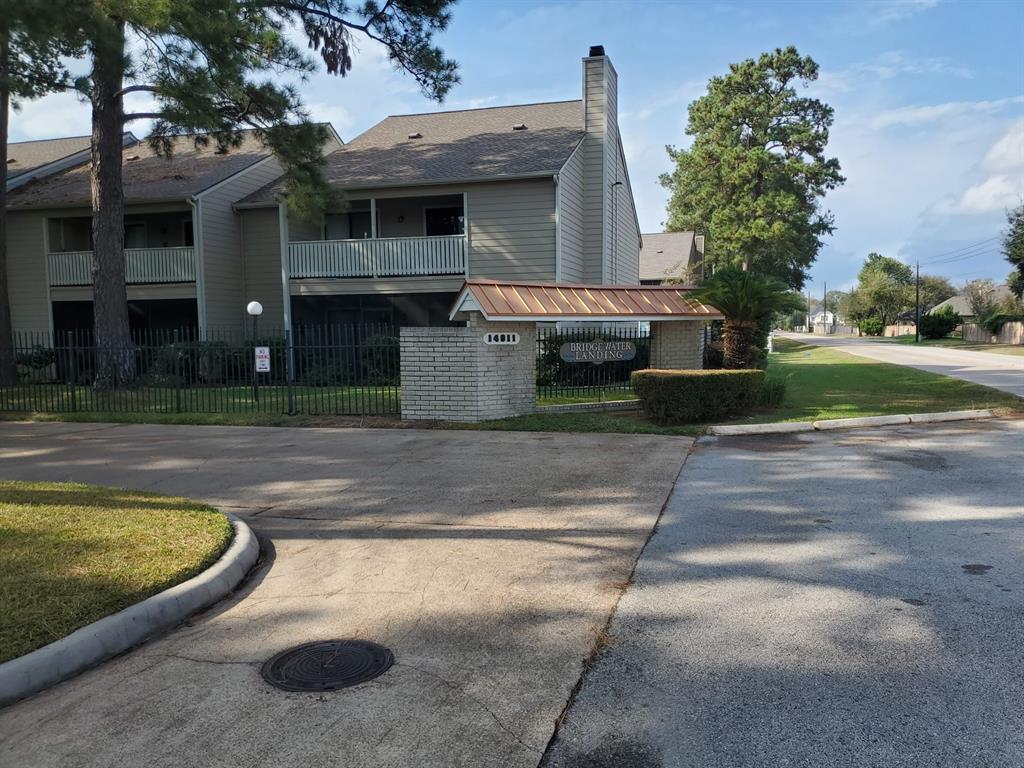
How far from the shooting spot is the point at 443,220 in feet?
74.4

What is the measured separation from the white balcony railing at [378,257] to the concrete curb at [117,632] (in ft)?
51.7

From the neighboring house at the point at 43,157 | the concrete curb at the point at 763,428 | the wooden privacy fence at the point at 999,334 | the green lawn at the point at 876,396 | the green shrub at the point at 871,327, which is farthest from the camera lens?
the green shrub at the point at 871,327

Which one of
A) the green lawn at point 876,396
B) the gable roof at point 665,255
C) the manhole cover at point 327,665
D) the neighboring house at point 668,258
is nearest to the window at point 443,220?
the green lawn at point 876,396

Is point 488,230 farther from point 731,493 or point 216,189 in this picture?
point 731,493

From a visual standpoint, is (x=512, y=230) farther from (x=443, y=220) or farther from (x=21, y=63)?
(x=21, y=63)

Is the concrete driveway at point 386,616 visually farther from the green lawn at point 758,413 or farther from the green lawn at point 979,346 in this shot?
the green lawn at point 979,346

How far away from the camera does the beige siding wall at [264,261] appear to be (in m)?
23.0

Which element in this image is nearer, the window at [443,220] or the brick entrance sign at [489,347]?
the brick entrance sign at [489,347]

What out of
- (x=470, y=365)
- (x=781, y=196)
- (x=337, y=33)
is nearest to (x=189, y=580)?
(x=470, y=365)

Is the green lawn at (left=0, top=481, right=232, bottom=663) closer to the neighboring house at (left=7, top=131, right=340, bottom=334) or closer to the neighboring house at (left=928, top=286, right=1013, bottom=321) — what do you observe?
the neighboring house at (left=7, top=131, right=340, bottom=334)

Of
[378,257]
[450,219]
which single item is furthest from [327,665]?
[450,219]

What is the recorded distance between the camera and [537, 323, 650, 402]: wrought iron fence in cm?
1397

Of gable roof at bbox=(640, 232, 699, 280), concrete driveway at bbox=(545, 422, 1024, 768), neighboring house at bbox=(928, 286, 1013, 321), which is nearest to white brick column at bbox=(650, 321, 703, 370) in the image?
concrete driveway at bbox=(545, 422, 1024, 768)

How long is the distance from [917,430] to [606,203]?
1338 cm
